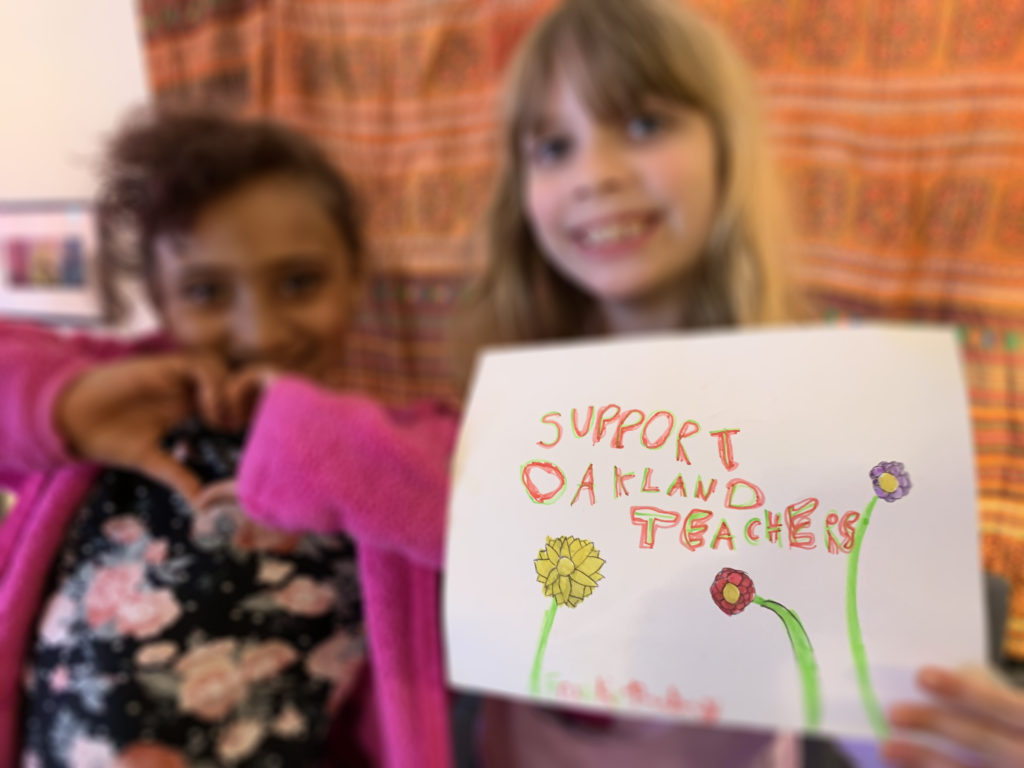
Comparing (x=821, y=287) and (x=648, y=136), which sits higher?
(x=648, y=136)

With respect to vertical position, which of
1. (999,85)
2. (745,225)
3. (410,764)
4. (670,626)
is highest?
(999,85)

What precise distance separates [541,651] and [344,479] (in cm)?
17

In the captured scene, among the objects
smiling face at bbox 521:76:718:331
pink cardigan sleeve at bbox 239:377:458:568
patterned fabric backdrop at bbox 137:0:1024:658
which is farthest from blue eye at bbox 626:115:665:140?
pink cardigan sleeve at bbox 239:377:458:568

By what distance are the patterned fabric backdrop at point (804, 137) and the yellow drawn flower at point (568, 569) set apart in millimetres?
561

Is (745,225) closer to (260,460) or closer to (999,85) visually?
(999,85)

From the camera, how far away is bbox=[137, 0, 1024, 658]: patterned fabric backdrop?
2.05 ft

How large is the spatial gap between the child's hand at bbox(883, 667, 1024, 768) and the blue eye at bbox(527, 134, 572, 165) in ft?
1.57

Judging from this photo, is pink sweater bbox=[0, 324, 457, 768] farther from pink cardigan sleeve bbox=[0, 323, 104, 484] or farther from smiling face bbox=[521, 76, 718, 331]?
smiling face bbox=[521, 76, 718, 331]

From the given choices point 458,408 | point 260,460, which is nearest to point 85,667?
point 260,460

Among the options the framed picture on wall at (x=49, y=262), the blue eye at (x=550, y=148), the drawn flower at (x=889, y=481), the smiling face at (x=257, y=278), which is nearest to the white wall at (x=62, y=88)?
the framed picture on wall at (x=49, y=262)

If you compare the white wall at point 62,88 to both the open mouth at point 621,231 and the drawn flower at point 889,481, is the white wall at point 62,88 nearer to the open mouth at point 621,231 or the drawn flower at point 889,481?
the open mouth at point 621,231

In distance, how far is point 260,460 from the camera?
16.1 inches

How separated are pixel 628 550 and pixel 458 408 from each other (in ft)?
1.10

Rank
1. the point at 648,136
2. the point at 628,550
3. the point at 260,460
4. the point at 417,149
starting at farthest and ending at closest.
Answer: the point at 417,149 → the point at 648,136 → the point at 260,460 → the point at 628,550
